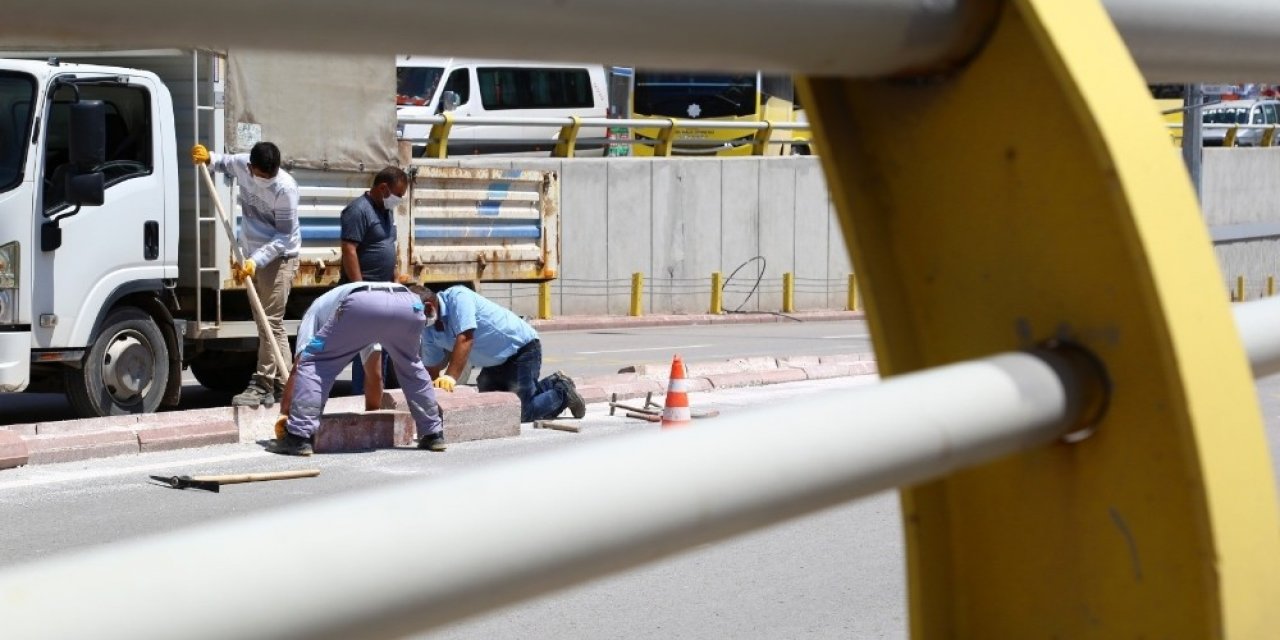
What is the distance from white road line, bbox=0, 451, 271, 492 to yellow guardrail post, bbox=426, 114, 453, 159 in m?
12.4

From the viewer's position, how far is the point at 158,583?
74 cm

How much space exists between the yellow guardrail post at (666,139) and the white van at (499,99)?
90 centimetres

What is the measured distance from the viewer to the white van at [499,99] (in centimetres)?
2502

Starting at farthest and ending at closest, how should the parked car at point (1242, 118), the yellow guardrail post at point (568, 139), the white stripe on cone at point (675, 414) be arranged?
the parked car at point (1242, 118), the yellow guardrail post at point (568, 139), the white stripe on cone at point (675, 414)

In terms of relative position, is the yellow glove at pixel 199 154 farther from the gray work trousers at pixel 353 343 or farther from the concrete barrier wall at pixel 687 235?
the concrete barrier wall at pixel 687 235

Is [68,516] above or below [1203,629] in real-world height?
below

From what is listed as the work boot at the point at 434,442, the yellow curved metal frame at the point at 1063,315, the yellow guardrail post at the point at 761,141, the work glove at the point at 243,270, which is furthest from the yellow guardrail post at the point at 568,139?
the yellow curved metal frame at the point at 1063,315

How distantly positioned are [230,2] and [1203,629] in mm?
784

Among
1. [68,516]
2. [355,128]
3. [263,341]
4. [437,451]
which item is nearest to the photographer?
[68,516]

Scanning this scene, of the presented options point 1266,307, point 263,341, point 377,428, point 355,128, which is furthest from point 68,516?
point 1266,307

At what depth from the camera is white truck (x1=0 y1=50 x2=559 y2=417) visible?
A: 1086 centimetres

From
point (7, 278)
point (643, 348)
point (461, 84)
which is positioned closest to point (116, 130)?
point (7, 278)

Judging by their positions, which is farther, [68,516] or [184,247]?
[184,247]

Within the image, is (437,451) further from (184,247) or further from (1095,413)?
(1095,413)
